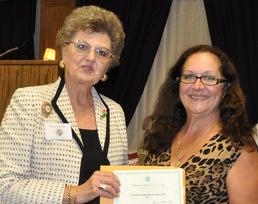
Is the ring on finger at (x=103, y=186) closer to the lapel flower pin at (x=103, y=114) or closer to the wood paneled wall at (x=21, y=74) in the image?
the lapel flower pin at (x=103, y=114)

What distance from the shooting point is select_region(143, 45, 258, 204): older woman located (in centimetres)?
187

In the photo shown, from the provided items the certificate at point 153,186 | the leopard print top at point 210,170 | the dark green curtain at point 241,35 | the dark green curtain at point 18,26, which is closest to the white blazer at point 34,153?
the certificate at point 153,186

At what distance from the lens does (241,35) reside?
4250 mm

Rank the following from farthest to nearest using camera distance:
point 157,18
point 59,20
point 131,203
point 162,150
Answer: point 59,20, point 157,18, point 162,150, point 131,203

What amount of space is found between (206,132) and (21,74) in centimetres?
155

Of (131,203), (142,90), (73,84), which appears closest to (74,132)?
(73,84)

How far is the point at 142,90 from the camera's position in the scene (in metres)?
4.79

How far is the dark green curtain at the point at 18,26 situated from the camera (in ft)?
17.9

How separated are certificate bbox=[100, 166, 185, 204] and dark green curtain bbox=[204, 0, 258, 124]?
245 centimetres

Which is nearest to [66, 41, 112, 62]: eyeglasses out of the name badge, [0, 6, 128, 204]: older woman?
[0, 6, 128, 204]: older woman

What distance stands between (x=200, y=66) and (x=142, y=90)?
2.72 meters

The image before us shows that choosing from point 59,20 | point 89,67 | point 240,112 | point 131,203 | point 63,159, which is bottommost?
point 131,203

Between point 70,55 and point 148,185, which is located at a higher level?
point 70,55

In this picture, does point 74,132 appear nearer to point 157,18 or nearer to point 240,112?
point 240,112
